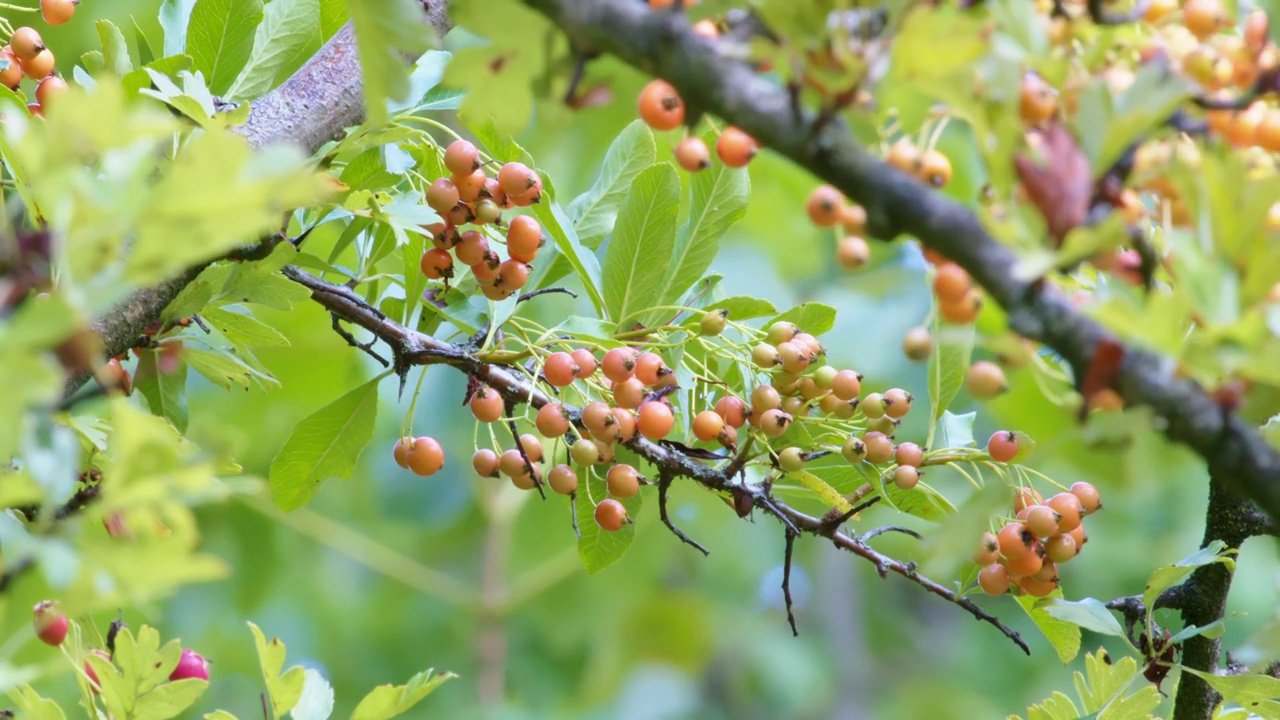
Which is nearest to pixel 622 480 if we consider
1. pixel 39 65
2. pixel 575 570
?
pixel 39 65

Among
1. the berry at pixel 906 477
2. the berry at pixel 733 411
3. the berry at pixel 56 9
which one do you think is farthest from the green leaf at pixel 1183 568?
the berry at pixel 56 9

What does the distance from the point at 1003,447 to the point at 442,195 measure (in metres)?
0.36

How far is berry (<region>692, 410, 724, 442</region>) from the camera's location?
2.23ft

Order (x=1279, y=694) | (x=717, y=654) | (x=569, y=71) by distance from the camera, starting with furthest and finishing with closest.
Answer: (x=717, y=654)
(x=1279, y=694)
(x=569, y=71)

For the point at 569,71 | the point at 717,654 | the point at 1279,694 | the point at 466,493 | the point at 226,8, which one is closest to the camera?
the point at 569,71

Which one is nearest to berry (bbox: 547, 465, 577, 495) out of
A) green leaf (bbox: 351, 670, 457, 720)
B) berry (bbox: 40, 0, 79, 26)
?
green leaf (bbox: 351, 670, 457, 720)

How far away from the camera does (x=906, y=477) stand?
0.65m

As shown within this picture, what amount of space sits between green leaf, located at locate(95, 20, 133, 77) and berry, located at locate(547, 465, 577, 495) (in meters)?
0.36

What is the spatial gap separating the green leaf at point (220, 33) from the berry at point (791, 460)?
45 centimetres

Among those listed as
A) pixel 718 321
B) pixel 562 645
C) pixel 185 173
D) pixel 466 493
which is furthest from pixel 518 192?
pixel 562 645

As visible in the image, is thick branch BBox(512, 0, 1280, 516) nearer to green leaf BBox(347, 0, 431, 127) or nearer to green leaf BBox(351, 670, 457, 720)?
green leaf BBox(347, 0, 431, 127)

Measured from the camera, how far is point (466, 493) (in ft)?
8.60

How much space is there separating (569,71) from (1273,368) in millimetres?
264

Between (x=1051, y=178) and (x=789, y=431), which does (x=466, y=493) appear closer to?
(x=789, y=431)
